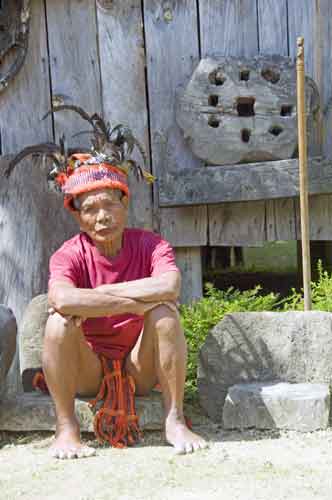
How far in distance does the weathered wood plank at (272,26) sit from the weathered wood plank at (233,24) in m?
0.04

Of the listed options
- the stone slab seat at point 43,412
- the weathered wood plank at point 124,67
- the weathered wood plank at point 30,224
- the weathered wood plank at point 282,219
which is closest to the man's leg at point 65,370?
the stone slab seat at point 43,412

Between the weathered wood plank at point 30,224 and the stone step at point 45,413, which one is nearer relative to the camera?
the stone step at point 45,413

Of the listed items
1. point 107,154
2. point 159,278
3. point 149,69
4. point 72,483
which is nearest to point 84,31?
point 149,69

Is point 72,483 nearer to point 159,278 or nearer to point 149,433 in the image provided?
point 149,433

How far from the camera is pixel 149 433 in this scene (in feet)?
11.7

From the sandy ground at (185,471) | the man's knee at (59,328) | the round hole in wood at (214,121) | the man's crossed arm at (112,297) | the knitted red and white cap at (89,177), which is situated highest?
the round hole in wood at (214,121)

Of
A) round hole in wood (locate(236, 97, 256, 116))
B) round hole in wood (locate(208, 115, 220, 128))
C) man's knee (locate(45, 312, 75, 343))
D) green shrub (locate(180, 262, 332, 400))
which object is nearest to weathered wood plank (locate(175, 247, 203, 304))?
green shrub (locate(180, 262, 332, 400))

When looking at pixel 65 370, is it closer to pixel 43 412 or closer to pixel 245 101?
pixel 43 412

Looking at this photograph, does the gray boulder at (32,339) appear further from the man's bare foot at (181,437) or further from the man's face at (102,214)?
the man's bare foot at (181,437)

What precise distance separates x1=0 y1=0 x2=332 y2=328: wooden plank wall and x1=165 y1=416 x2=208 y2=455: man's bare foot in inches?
60.7

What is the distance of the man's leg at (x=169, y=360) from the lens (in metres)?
3.27

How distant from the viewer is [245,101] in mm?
4395

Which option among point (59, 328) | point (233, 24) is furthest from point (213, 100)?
point (59, 328)

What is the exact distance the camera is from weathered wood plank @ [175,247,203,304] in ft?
15.4
